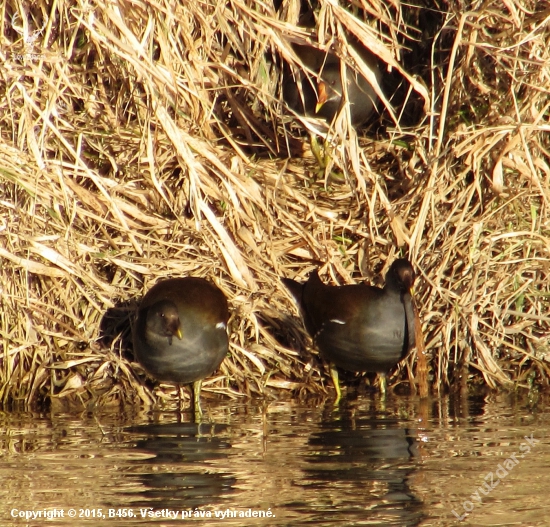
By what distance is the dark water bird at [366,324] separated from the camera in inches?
226

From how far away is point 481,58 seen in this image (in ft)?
21.3

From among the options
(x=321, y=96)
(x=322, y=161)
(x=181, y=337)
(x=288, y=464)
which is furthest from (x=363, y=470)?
(x=321, y=96)

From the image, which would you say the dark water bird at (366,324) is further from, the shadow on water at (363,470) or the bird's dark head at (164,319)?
the bird's dark head at (164,319)

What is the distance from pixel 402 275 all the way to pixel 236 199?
1033 mm

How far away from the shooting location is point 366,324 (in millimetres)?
5809

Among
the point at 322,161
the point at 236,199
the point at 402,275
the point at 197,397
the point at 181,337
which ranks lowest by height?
the point at 197,397

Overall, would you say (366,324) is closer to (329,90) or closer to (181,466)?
(329,90)

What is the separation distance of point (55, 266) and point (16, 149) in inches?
26.1

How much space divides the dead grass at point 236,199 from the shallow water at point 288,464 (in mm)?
384

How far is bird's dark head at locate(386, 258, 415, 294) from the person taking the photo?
18.5ft

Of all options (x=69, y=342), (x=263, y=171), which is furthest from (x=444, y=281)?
(x=69, y=342)

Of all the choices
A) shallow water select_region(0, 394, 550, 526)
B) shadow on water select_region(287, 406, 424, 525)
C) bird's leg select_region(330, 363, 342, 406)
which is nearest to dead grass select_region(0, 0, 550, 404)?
bird's leg select_region(330, 363, 342, 406)

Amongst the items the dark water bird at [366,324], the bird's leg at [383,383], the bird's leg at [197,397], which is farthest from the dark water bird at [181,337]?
the bird's leg at [383,383]

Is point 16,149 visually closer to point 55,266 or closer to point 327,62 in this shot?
point 55,266
